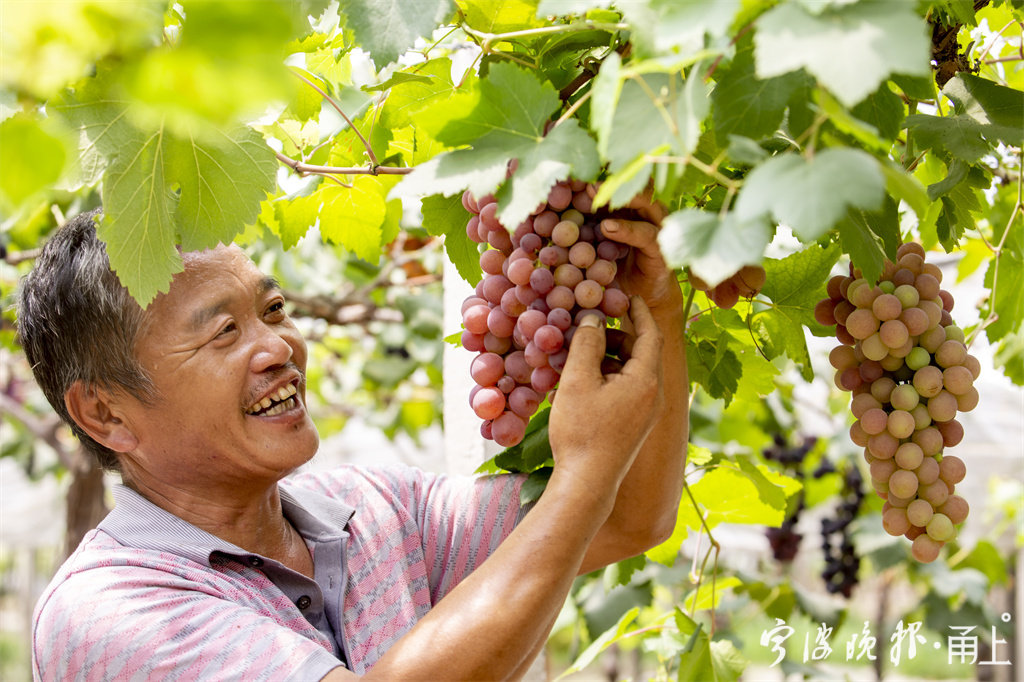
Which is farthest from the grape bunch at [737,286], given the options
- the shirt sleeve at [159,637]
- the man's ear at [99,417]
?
the man's ear at [99,417]

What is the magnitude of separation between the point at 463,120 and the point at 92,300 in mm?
764

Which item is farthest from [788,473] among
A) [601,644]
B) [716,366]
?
[716,366]

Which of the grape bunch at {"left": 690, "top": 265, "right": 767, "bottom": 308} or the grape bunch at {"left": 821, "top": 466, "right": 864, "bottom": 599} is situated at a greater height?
the grape bunch at {"left": 690, "top": 265, "right": 767, "bottom": 308}

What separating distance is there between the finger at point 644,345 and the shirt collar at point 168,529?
2.26 feet

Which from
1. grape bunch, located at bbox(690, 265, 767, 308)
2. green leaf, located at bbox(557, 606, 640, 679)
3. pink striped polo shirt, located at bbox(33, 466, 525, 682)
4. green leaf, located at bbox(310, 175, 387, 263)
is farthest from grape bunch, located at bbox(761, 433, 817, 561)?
grape bunch, located at bbox(690, 265, 767, 308)

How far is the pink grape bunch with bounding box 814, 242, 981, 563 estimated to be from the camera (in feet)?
3.40

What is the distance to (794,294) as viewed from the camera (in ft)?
4.18

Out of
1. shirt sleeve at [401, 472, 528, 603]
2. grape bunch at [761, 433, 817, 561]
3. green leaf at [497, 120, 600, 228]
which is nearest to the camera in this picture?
green leaf at [497, 120, 600, 228]

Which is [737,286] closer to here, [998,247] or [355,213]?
[998,247]

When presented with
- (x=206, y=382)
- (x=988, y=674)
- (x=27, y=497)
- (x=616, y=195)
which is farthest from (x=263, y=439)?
(x=27, y=497)

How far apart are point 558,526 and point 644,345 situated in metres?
0.21

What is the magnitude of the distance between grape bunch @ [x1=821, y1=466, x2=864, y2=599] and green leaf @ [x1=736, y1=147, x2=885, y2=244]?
3.15 metres

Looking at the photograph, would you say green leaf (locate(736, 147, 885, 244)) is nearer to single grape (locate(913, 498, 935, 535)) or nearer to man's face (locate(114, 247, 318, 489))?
single grape (locate(913, 498, 935, 535))

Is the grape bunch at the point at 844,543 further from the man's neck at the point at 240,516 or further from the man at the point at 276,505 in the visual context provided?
the man's neck at the point at 240,516
